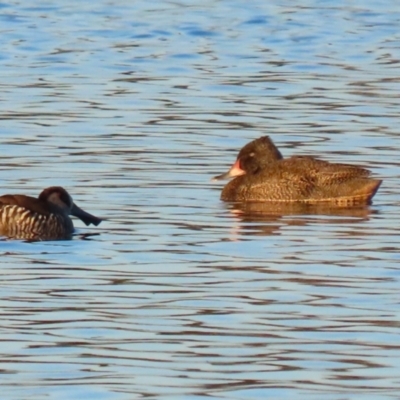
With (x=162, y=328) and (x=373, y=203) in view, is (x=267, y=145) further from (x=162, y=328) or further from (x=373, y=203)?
(x=162, y=328)

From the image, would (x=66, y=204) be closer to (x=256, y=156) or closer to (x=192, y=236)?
(x=192, y=236)

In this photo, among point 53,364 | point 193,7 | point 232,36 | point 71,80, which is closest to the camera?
point 53,364

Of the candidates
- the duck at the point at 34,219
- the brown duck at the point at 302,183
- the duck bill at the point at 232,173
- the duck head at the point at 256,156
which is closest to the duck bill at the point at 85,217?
the duck at the point at 34,219

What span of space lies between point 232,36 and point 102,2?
7639 mm

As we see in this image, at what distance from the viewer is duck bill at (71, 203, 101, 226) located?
13602 millimetres

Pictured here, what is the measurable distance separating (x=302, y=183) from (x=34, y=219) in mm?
3501

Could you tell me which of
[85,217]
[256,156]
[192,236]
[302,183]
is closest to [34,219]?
[85,217]

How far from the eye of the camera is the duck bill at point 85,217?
44.6ft

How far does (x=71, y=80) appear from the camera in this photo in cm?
2452

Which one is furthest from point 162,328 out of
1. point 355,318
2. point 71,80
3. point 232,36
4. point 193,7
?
point 193,7

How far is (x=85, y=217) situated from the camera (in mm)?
13617

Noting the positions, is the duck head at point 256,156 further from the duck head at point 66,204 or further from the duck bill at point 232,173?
the duck head at point 66,204

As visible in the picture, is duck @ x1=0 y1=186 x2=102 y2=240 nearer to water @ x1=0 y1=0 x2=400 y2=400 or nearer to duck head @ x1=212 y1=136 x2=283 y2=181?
water @ x1=0 y1=0 x2=400 y2=400

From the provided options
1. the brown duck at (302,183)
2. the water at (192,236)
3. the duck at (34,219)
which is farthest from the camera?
the brown duck at (302,183)
